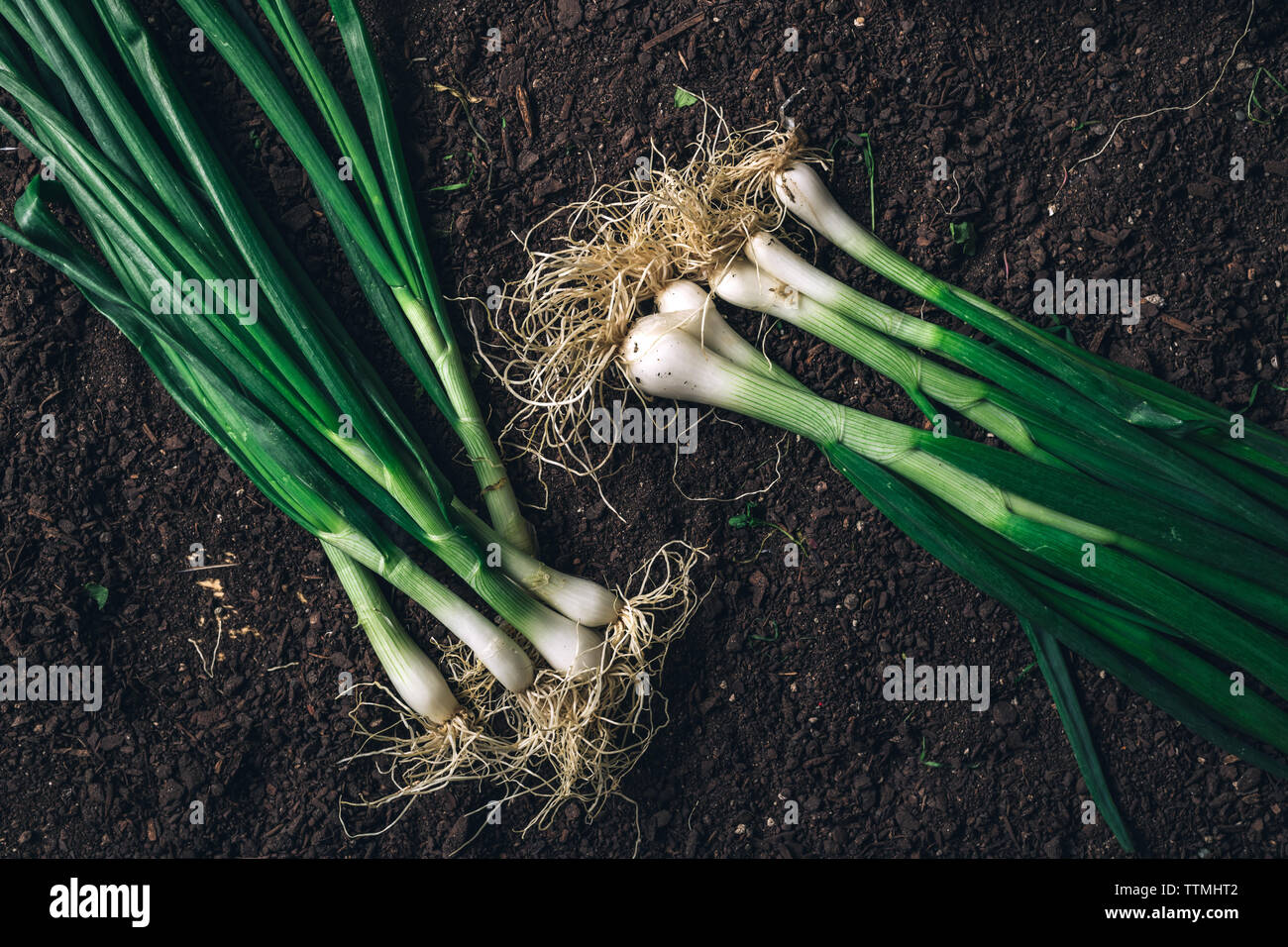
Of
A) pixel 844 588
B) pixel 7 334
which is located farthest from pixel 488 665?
pixel 7 334

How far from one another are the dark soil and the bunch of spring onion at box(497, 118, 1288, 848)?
10 centimetres

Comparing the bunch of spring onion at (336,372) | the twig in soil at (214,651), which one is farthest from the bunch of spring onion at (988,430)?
the twig in soil at (214,651)

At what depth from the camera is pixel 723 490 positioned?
5.36 ft

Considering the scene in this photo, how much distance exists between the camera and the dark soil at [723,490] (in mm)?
1608

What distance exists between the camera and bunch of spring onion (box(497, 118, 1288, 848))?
1408mm

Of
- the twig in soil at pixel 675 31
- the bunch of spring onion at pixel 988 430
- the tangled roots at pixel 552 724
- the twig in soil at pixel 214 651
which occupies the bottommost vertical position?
the tangled roots at pixel 552 724

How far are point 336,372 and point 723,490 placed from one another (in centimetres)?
76

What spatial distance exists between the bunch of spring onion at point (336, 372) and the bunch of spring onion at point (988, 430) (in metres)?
0.26

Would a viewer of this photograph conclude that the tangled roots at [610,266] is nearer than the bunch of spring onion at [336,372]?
No

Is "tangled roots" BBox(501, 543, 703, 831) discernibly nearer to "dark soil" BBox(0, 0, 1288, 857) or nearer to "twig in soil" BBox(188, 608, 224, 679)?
"dark soil" BBox(0, 0, 1288, 857)

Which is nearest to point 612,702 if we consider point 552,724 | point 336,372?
point 552,724

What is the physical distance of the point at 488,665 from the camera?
1.55 metres

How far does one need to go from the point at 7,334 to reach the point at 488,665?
116cm

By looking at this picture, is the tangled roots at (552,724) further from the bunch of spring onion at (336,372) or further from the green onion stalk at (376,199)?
the green onion stalk at (376,199)
